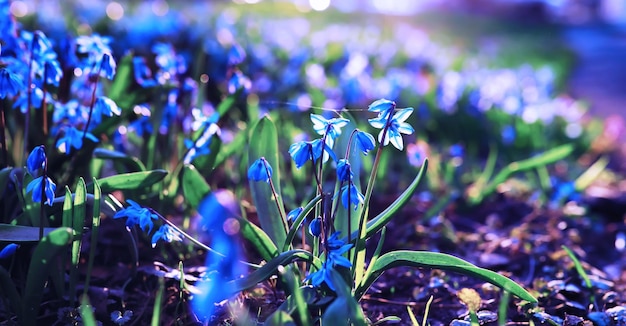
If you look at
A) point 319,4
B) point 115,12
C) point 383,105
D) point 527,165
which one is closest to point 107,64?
point 383,105

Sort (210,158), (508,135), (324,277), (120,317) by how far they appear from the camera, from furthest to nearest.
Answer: (508,135)
(210,158)
(120,317)
(324,277)

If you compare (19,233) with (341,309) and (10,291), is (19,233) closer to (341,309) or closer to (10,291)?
(10,291)

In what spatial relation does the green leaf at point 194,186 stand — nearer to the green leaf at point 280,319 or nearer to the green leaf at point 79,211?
the green leaf at point 79,211

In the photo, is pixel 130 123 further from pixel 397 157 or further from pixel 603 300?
pixel 603 300

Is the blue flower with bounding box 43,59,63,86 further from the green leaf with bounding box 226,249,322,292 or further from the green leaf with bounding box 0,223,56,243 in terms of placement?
the green leaf with bounding box 226,249,322,292

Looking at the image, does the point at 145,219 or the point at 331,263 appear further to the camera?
the point at 145,219
